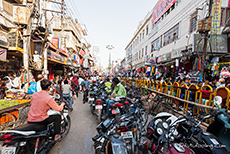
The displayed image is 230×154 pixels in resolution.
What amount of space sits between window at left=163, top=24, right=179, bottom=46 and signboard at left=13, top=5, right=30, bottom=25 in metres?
12.8

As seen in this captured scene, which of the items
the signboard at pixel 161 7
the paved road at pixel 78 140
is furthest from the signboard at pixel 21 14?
the signboard at pixel 161 7

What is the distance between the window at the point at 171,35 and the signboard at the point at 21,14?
505 inches

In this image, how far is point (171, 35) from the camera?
12.9m

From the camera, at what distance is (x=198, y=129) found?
212 centimetres

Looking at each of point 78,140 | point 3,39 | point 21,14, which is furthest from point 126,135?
point 21,14

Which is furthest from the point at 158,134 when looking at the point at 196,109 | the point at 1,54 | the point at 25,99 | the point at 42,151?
the point at 1,54

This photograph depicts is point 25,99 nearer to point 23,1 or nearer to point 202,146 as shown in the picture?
point 202,146

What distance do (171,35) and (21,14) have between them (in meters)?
13.5

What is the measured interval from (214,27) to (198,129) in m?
8.58

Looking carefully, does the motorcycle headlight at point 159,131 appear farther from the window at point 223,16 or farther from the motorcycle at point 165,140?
the window at point 223,16

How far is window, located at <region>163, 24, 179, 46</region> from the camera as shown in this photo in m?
11.9

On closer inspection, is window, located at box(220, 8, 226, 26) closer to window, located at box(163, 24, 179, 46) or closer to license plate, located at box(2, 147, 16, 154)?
window, located at box(163, 24, 179, 46)

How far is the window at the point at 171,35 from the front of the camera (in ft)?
39.1

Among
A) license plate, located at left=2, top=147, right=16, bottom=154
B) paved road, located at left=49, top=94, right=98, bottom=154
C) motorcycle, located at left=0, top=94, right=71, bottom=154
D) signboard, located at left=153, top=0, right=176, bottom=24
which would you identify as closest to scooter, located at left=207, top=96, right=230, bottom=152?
paved road, located at left=49, top=94, right=98, bottom=154
